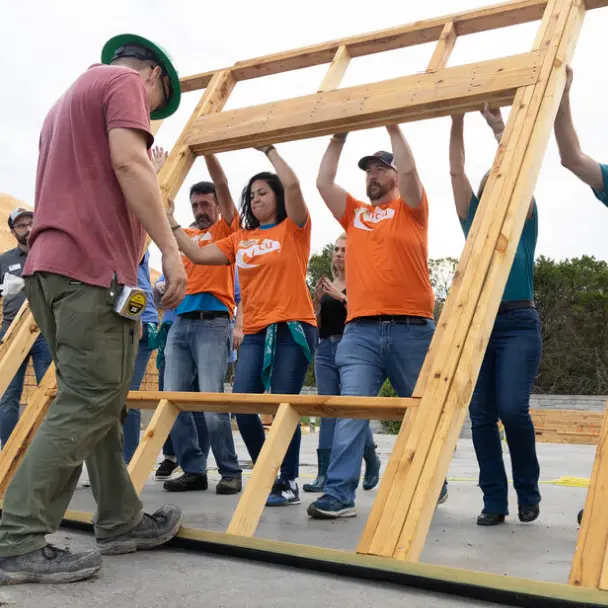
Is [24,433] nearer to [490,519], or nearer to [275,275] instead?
[275,275]

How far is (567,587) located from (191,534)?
1.24 metres

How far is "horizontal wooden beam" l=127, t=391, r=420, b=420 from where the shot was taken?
260 centimetres

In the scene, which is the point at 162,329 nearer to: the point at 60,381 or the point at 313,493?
the point at 313,493

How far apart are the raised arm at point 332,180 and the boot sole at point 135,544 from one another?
1.90 m

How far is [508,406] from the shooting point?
3275mm

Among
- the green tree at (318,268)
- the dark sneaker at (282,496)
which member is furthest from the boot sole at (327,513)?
the green tree at (318,268)

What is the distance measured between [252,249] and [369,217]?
695mm

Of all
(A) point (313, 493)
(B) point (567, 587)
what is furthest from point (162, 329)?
(B) point (567, 587)

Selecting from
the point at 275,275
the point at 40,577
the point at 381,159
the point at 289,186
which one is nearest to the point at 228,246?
the point at 275,275

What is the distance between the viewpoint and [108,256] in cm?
226

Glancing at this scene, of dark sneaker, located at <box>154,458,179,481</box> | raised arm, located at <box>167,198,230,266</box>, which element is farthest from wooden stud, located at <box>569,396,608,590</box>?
dark sneaker, located at <box>154,458,179,481</box>

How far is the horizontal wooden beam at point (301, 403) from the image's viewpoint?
8.54 feet

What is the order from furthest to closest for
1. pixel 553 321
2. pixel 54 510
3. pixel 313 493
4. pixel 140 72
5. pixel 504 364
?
pixel 553 321
pixel 313 493
pixel 504 364
pixel 140 72
pixel 54 510

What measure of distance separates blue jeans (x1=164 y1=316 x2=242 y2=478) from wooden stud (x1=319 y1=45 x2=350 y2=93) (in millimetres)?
1544
